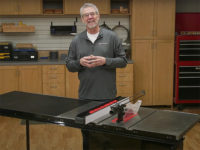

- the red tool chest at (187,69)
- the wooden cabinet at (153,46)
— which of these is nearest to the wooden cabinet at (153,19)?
the wooden cabinet at (153,46)

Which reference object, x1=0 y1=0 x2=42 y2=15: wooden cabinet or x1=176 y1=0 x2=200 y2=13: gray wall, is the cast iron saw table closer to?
x1=0 y1=0 x2=42 y2=15: wooden cabinet

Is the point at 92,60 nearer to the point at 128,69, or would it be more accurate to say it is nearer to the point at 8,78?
the point at 128,69

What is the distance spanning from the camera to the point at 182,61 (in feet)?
17.8

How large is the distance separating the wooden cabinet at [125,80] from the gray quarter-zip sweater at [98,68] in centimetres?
260

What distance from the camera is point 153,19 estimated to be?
5484 mm

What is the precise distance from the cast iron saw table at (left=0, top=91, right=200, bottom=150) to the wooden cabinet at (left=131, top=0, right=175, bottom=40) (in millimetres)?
3228

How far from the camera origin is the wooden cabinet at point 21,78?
5238 mm

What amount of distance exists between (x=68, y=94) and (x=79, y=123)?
3.44m

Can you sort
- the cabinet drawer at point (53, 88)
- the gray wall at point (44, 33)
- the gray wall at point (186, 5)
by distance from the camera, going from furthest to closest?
the gray wall at point (186, 5) → the gray wall at point (44, 33) → the cabinet drawer at point (53, 88)

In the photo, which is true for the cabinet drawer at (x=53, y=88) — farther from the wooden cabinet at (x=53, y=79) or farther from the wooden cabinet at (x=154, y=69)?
the wooden cabinet at (x=154, y=69)

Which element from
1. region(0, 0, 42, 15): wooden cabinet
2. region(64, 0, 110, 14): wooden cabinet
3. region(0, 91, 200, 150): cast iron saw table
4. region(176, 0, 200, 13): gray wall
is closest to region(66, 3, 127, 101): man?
region(0, 91, 200, 150): cast iron saw table

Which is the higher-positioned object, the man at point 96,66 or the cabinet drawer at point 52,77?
the man at point 96,66

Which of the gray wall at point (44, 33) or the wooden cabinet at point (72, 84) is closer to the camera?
the wooden cabinet at point (72, 84)

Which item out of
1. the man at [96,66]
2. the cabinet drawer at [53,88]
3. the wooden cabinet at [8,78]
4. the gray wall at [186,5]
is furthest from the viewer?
the gray wall at [186,5]
